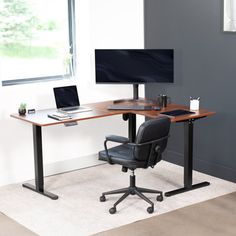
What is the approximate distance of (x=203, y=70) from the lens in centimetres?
607

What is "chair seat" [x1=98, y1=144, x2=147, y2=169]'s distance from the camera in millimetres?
5086

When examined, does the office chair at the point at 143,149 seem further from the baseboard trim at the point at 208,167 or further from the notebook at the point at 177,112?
the baseboard trim at the point at 208,167

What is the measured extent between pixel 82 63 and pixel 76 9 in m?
0.59

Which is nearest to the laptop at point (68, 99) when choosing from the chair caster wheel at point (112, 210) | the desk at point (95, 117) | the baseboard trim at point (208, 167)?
the desk at point (95, 117)

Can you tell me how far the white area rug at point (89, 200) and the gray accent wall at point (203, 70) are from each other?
0.26 m

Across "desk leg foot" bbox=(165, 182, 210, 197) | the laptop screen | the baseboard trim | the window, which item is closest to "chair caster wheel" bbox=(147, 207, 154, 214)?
"desk leg foot" bbox=(165, 182, 210, 197)

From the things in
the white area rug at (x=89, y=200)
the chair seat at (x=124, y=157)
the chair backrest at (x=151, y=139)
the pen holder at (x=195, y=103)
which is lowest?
the white area rug at (x=89, y=200)

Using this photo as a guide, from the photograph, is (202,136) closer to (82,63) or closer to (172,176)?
(172,176)

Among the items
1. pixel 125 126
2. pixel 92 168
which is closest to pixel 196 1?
pixel 125 126

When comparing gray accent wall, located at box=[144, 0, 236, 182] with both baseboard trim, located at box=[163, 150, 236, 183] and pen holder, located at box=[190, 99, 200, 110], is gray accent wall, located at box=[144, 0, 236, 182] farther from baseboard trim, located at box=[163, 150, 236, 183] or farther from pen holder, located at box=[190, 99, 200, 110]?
pen holder, located at box=[190, 99, 200, 110]

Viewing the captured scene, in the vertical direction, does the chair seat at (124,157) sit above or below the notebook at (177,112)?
below

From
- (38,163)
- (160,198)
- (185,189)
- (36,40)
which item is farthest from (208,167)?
(36,40)

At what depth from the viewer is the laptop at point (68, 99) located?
19.3 ft

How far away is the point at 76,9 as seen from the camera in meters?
6.43
